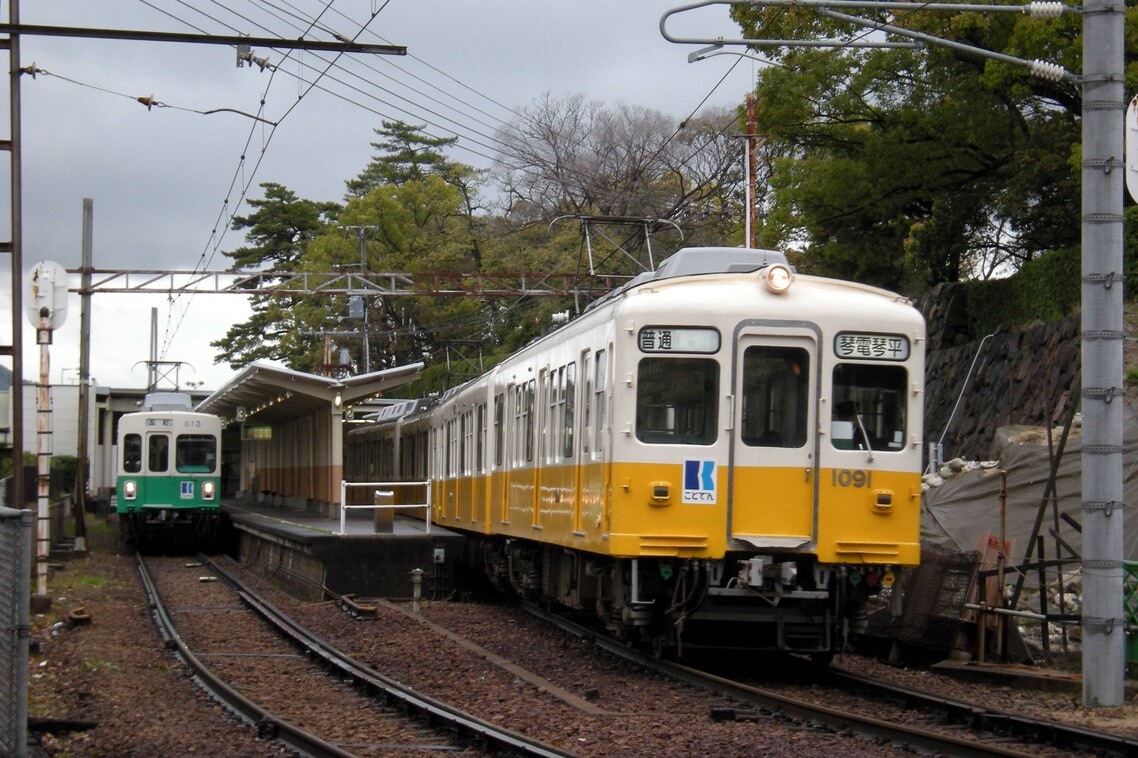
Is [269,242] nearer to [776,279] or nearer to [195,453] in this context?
[195,453]

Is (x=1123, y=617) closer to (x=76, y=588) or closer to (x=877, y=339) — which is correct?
(x=877, y=339)

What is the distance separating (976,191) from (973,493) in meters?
10.1

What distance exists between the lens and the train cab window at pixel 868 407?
10.7 meters

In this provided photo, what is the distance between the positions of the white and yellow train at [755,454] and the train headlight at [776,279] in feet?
0.04

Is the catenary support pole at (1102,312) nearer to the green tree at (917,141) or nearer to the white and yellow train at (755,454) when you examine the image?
the white and yellow train at (755,454)

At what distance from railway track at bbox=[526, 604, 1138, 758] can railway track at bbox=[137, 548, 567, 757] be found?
1.74 m

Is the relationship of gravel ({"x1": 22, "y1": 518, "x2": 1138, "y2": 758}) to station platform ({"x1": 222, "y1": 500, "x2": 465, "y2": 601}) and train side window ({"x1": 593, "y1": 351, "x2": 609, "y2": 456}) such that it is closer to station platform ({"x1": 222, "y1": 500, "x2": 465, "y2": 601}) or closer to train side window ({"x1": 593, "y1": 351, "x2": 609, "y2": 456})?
station platform ({"x1": 222, "y1": 500, "x2": 465, "y2": 601})

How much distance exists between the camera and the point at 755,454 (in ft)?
34.7

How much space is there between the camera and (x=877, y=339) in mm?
10773

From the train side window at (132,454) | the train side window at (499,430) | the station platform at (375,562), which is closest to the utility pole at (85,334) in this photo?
the train side window at (132,454)

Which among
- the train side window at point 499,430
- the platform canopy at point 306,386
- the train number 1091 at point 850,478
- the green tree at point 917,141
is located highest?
the green tree at point 917,141

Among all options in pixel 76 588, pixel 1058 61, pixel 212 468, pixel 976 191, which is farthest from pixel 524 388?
pixel 212 468

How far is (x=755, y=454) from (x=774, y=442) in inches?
7.5

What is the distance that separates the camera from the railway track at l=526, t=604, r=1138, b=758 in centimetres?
772
